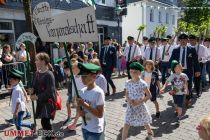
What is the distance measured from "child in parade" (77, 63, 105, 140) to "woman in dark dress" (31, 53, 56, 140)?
1.48 m

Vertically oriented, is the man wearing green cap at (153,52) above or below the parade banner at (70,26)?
below

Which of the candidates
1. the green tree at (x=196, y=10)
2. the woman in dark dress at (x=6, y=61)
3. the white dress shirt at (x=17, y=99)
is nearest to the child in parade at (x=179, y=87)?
the white dress shirt at (x=17, y=99)

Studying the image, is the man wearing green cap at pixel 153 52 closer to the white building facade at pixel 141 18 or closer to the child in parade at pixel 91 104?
the child in parade at pixel 91 104

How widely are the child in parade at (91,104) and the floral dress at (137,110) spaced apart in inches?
59.7

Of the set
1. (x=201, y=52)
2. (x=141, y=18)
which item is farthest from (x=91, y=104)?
(x=141, y=18)

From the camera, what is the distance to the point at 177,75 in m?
7.05

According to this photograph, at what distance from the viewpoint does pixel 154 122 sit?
22.7 ft

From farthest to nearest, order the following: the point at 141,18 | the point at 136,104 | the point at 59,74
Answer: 1. the point at 141,18
2. the point at 59,74
3. the point at 136,104

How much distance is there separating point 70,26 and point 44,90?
6.26 feet

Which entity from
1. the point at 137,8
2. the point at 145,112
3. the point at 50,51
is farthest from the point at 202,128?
the point at 137,8

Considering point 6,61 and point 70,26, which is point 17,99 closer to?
point 70,26

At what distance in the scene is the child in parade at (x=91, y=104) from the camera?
3.62 metres

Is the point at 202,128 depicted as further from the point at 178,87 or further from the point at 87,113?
the point at 178,87

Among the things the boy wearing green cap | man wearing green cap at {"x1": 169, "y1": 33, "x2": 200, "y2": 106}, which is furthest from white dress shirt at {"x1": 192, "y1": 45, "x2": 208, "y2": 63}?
the boy wearing green cap
